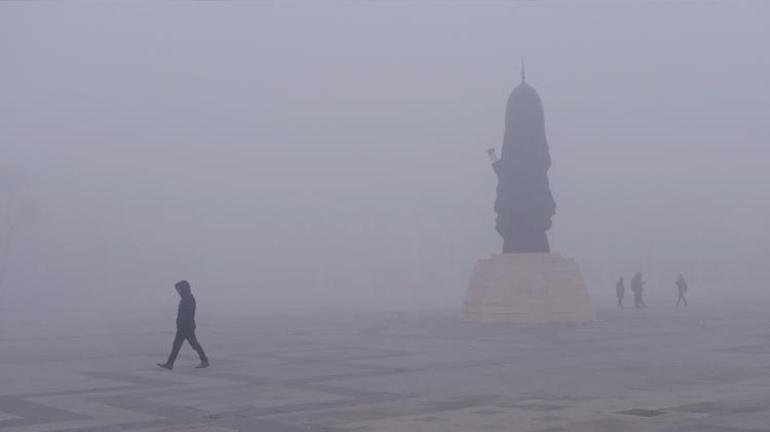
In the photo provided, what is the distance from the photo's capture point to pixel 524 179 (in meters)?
36.3

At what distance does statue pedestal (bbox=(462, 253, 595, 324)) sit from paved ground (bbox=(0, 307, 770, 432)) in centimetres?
171

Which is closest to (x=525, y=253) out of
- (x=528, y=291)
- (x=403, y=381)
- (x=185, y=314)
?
(x=528, y=291)

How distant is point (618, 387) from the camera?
53.8 ft

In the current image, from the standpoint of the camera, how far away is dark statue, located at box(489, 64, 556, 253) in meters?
36.0

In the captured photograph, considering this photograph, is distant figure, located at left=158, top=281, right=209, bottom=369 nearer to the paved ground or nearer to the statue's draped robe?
the paved ground

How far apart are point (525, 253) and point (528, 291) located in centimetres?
187

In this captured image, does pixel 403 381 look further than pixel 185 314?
No

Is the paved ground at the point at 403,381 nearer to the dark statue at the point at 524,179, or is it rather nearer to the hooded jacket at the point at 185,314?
the hooded jacket at the point at 185,314

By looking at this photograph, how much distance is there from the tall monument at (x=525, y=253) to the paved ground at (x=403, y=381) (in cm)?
202

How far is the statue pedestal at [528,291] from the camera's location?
3378 cm

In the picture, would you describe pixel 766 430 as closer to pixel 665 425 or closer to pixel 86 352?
pixel 665 425

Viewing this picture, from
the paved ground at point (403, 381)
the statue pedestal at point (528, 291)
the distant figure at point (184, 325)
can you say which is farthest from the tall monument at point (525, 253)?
the distant figure at point (184, 325)

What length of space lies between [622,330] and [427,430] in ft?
65.2

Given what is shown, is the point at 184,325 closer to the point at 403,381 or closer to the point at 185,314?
the point at 185,314
